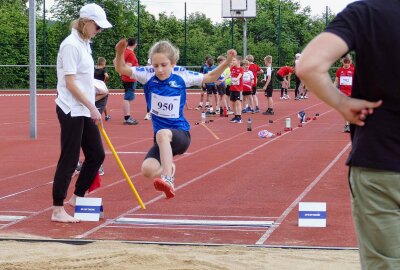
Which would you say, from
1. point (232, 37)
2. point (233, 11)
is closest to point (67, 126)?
point (233, 11)

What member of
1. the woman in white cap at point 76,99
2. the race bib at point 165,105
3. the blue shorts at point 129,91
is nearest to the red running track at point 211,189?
the woman in white cap at point 76,99

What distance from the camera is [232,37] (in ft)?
143

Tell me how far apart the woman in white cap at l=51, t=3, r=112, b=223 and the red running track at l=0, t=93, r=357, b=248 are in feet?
1.66

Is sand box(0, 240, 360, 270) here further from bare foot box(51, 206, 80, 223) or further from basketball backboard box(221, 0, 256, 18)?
basketball backboard box(221, 0, 256, 18)

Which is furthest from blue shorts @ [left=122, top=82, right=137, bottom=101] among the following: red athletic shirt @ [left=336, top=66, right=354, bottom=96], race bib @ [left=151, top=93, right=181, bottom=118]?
race bib @ [left=151, top=93, right=181, bottom=118]

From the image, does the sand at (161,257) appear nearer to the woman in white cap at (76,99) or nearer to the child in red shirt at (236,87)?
the woman in white cap at (76,99)

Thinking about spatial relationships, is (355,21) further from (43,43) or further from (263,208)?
(43,43)

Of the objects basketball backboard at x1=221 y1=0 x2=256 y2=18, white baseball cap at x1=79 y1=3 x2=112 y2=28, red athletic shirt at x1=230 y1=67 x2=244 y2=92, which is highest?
basketball backboard at x1=221 y1=0 x2=256 y2=18

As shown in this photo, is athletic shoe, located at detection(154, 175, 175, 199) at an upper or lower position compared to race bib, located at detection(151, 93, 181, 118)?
lower

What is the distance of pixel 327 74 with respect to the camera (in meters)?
3.77

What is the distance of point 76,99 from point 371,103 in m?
4.87

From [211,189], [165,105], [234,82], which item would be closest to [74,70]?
[165,105]

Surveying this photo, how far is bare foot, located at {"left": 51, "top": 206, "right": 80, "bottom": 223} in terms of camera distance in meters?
8.46

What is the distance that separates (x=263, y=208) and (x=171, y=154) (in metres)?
1.76
